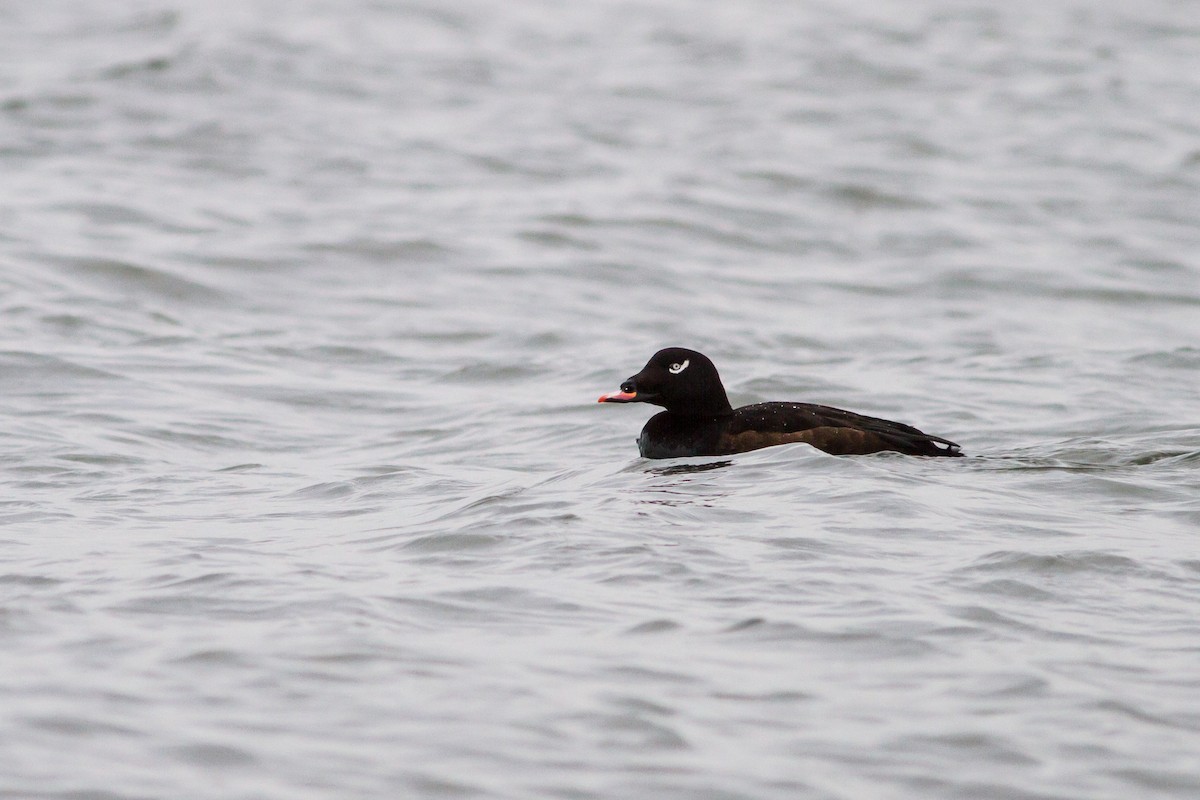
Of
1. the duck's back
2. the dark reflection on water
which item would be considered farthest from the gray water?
the duck's back

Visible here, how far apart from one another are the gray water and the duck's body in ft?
0.51

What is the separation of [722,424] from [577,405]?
2.47 meters

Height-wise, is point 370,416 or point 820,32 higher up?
point 820,32

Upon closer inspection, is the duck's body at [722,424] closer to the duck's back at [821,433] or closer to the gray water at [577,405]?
the duck's back at [821,433]

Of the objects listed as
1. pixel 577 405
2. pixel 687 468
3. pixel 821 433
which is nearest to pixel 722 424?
pixel 687 468

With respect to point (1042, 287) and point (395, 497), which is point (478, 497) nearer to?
point (395, 497)

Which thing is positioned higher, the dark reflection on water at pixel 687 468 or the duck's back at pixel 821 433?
the duck's back at pixel 821 433

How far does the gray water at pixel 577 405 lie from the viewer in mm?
4723

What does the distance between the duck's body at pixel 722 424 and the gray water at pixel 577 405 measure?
16 centimetres

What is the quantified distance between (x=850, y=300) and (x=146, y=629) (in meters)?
A: 9.74

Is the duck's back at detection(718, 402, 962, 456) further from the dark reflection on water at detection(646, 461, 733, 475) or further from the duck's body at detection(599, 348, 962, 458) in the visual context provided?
the dark reflection on water at detection(646, 461, 733, 475)

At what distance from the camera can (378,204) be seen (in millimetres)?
17094

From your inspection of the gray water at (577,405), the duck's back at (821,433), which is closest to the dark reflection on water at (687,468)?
the gray water at (577,405)

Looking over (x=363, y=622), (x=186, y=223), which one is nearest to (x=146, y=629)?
(x=363, y=622)
